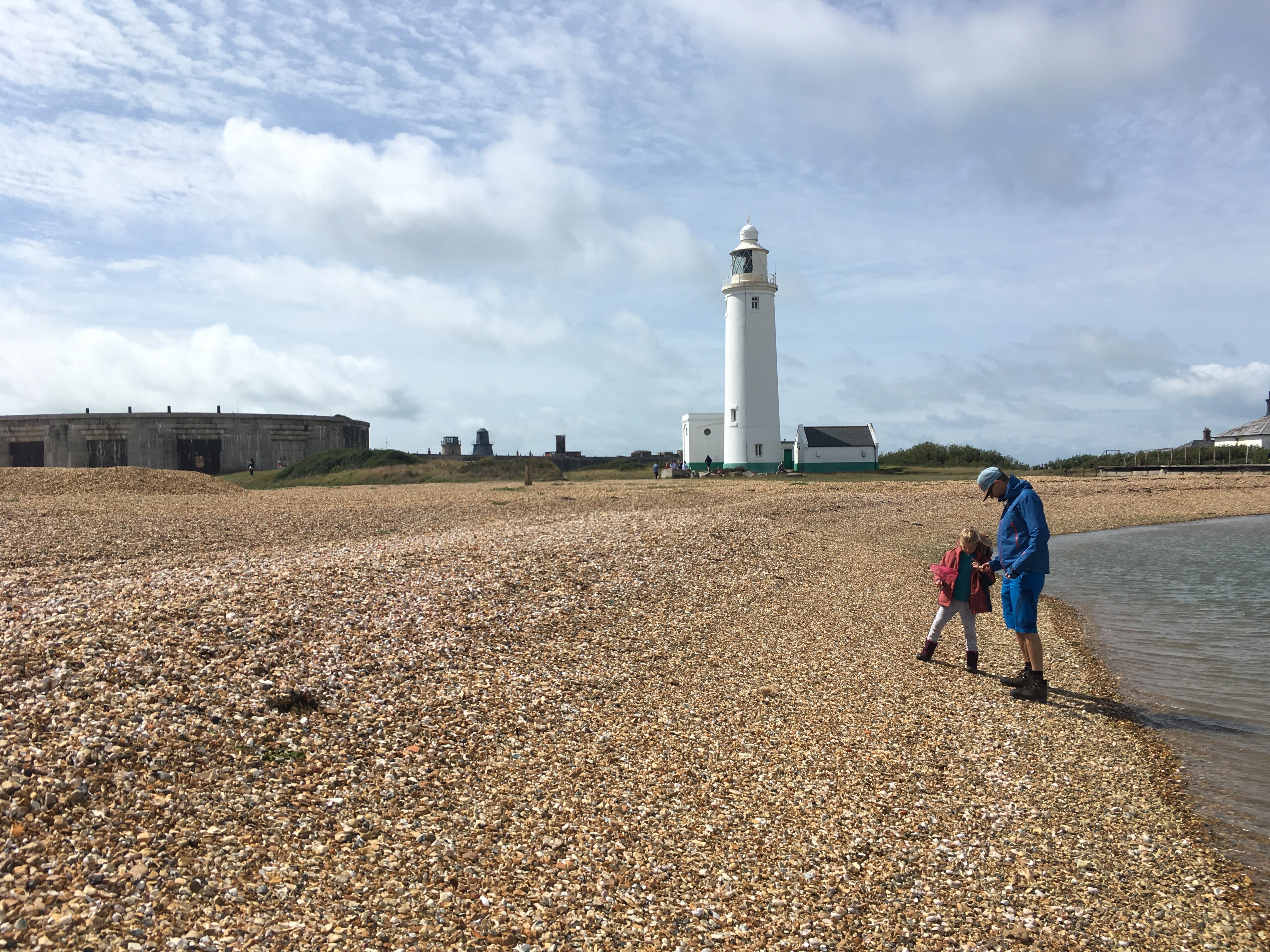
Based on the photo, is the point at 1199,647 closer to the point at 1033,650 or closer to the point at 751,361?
the point at 1033,650

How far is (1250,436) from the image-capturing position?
6600 cm

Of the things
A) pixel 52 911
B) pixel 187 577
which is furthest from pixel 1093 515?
pixel 52 911

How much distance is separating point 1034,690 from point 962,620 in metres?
1.16

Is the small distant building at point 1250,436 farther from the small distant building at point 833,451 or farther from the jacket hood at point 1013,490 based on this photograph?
the jacket hood at point 1013,490

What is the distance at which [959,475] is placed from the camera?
47.4 meters

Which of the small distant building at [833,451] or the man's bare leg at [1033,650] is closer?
the man's bare leg at [1033,650]

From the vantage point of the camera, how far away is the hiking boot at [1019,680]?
27.4 ft

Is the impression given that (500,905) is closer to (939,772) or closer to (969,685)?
(939,772)

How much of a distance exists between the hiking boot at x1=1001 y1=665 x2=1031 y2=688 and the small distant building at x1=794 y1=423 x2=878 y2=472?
43.2m

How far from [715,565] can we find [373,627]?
6.63 m

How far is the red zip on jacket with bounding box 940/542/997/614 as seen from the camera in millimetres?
8805

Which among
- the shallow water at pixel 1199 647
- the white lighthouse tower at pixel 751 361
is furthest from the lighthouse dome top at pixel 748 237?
the shallow water at pixel 1199 647

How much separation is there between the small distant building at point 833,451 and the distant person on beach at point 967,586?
42.8 m

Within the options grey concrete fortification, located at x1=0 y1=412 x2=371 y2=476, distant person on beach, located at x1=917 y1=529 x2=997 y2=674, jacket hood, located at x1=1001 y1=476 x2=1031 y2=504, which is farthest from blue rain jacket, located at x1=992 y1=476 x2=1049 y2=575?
grey concrete fortification, located at x1=0 y1=412 x2=371 y2=476
